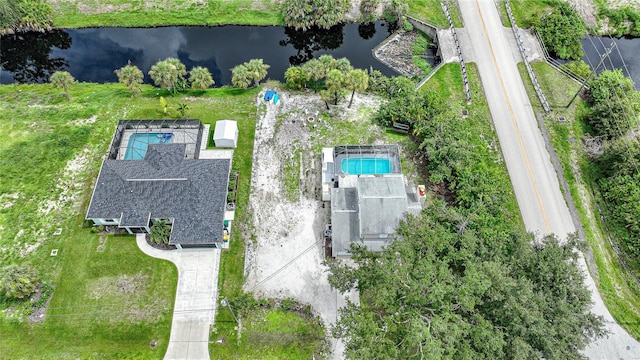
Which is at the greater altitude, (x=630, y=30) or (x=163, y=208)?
(x=630, y=30)

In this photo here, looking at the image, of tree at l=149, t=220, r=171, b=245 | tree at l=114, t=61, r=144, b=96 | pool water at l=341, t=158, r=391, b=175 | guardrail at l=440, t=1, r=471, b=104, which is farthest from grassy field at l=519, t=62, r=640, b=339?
tree at l=114, t=61, r=144, b=96

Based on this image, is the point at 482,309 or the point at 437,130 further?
the point at 437,130

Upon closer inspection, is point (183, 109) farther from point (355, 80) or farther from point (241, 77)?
point (355, 80)

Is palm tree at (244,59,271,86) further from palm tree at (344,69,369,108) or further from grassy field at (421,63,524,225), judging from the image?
grassy field at (421,63,524,225)

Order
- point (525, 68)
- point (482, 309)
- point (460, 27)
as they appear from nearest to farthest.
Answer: point (482, 309)
point (525, 68)
point (460, 27)

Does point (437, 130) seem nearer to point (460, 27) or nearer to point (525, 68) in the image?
point (525, 68)

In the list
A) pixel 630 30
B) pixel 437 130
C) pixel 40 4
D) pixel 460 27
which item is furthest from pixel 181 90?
pixel 630 30
